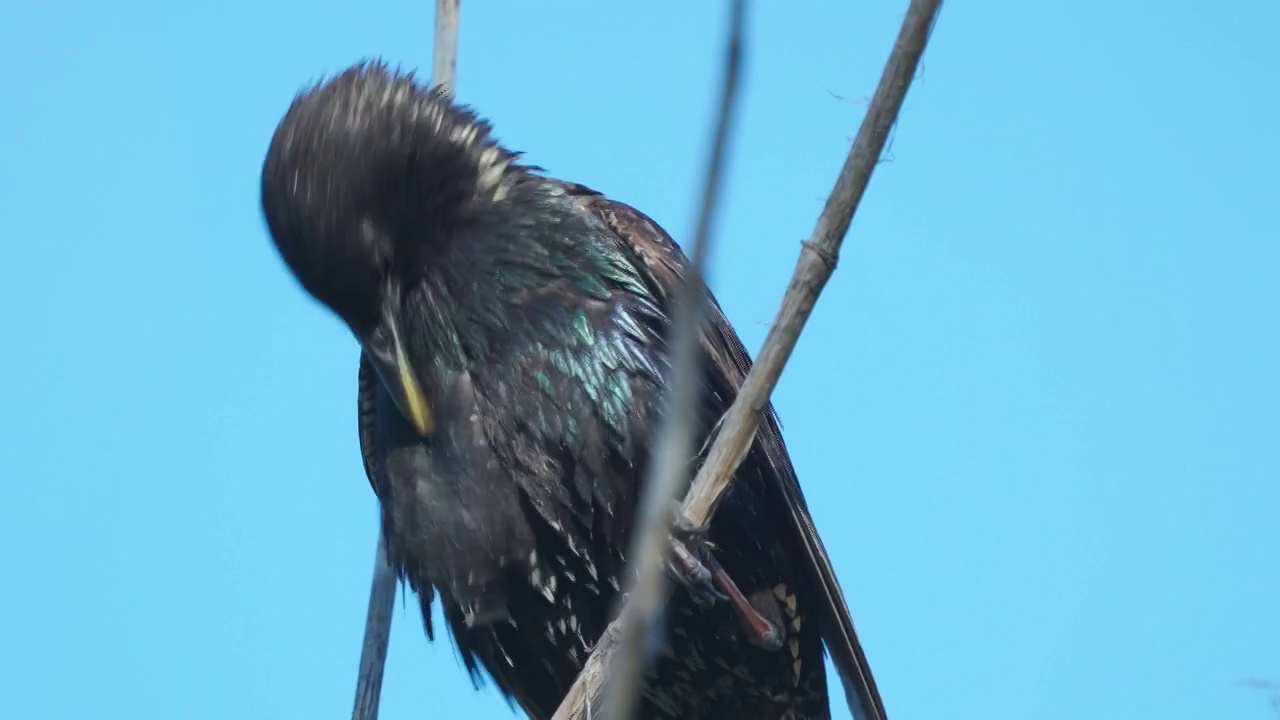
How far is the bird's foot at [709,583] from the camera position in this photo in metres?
4.28

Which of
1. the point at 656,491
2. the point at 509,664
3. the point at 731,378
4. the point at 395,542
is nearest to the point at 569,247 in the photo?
the point at 731,378

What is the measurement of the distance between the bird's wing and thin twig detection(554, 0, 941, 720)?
1.49m

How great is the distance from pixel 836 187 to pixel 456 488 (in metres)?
2.23

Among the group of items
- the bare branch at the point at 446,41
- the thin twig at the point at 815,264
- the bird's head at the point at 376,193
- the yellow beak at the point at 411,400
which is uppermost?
the bare branch at the point at 446,41

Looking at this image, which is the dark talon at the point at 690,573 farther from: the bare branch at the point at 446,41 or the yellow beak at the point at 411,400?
the bare branch at the point at 446,41

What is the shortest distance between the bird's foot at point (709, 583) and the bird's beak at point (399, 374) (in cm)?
96

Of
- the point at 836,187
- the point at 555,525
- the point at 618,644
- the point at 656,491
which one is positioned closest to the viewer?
the point at 656,491

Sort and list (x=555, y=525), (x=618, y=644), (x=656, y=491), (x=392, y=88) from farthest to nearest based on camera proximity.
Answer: (x=392, y=88) < (x=555, y=525) < (x=618, y=644) < (x=656, y=491)

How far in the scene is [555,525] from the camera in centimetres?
491

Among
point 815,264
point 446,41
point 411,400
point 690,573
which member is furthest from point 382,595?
point 815,264

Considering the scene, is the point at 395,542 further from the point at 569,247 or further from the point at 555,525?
the point at 569,247

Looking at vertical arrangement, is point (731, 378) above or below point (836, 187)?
above

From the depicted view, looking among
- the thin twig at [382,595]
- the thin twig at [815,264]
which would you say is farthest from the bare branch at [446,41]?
the thin twig at [815,264]

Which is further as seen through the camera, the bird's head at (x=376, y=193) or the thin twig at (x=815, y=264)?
the bird's head at (x=376, y=193)
